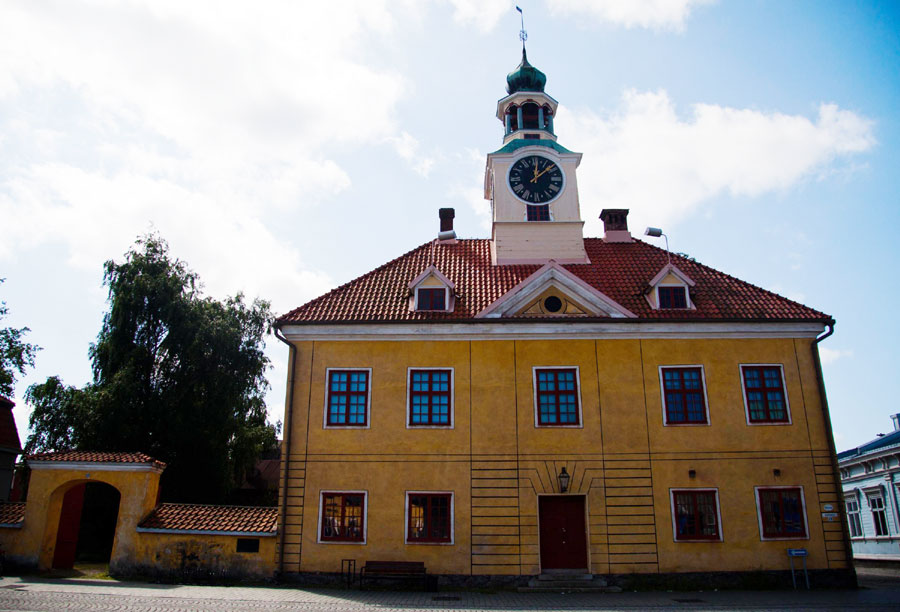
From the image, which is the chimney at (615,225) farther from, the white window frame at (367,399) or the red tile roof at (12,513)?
the red tile roof at (12,513)

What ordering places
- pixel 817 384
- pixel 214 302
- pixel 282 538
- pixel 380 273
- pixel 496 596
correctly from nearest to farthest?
1. pixel 496 596
2. pixel 282 538
3. pixel 817 384
4. pixel 380 273
5. pixel 214 302

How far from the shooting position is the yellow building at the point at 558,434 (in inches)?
631

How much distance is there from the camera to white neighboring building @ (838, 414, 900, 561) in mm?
24922

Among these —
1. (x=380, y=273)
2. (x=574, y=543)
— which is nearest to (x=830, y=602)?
(x=574, y=543)

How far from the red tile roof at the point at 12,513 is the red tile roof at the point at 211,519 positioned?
3.50m

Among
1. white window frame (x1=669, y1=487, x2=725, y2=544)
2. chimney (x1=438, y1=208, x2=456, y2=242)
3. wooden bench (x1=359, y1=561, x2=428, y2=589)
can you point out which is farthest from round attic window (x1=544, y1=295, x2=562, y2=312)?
wooden bench (x1=359, y1=561, x2=428, y2=589)

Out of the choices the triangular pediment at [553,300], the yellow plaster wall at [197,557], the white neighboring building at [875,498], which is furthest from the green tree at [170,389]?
the white neighboring building at [875,498]

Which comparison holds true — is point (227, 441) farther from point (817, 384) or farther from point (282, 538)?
point (817, 384)

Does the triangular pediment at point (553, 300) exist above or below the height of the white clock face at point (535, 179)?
below

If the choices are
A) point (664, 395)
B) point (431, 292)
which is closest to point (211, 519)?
point (431, 292)

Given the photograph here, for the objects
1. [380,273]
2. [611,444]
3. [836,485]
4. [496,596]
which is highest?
[380,273]

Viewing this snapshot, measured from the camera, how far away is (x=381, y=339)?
17656 mm

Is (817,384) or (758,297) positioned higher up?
(758,297)

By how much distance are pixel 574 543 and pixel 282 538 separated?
761 cm
